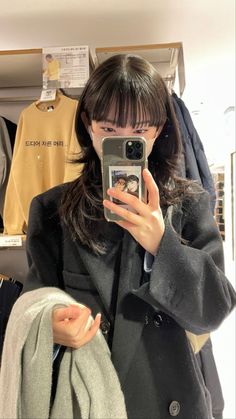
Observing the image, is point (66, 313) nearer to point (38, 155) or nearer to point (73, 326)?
point (73, 326)

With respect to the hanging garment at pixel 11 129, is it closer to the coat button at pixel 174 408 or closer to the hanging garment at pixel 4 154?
the hanging garment at pixel 4 154

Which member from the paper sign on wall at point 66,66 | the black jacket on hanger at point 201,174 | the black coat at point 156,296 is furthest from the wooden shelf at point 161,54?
the black coat at point 156,296

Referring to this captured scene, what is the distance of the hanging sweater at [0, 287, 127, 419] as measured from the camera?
418 mm

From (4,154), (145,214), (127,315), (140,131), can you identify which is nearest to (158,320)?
(127,315)

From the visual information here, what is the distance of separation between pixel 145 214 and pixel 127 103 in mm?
163

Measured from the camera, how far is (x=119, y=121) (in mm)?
482

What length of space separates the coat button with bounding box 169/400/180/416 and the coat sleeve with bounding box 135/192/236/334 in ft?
0.37

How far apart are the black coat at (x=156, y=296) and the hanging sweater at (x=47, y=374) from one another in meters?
0.04

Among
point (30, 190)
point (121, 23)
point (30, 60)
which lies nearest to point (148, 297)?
point (30, 190)

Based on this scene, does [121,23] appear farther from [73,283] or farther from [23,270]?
[73,283]

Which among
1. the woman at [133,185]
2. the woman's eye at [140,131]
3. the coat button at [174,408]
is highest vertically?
the woman's eye at [140,131]

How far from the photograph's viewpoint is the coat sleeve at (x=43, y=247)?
0.53m

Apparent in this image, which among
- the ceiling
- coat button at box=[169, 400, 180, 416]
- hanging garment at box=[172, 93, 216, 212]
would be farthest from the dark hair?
the ceiling

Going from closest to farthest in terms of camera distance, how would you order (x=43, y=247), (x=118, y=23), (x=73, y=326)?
1. (x=73, y=326)
2. (x=43, y=247)
3. (x=118, y=23)
